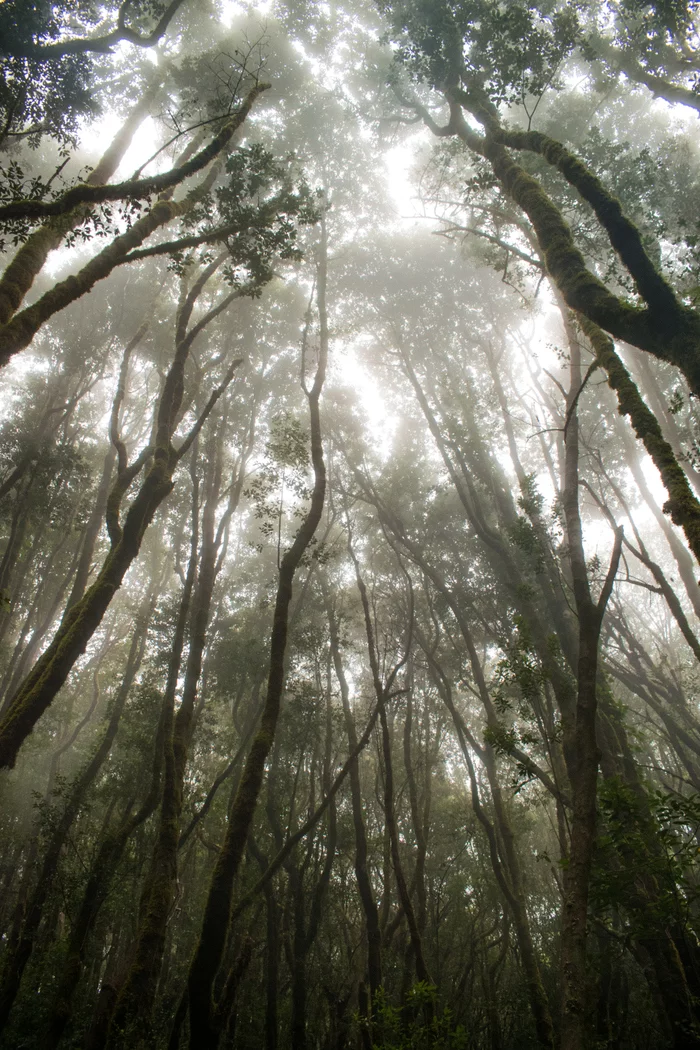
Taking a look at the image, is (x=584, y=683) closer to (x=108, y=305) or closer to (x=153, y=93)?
(x=153, y=93)

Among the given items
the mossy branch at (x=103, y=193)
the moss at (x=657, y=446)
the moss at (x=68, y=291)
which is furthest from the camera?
the moss at (x=68, y=291)

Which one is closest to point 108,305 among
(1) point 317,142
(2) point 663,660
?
(1) point 317,142

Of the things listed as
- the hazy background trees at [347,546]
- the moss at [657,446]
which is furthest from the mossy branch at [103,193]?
the moss at [657,446]

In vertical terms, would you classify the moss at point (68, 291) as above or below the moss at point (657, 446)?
above

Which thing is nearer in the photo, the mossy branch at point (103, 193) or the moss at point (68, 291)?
the mossy branch at point (103, 193)

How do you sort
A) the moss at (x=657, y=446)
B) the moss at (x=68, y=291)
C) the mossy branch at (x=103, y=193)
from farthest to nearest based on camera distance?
the moss at (x=68, y=291) → the mossy branch at (x=103, y=193) → the moss at (x=657, y=446)

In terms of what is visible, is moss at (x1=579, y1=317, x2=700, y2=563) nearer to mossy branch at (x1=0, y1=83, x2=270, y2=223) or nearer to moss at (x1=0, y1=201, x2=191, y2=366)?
mossy branch at (x1=0, y1=83, x2=270, y2=223)

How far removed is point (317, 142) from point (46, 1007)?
24.6m

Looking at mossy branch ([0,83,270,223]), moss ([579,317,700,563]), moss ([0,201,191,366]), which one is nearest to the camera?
moss ([579,317,700,563])

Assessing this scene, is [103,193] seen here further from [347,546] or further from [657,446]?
[347,546]

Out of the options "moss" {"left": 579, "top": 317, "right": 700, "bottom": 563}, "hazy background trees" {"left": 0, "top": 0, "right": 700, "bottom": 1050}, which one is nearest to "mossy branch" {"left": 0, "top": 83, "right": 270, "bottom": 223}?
"hazy background trees" {"left": 0, "top": 0, "right": 700, "bottom": 1050}

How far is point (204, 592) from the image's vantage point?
988 cm

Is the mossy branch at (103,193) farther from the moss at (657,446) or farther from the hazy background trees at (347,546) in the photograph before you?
the moss at (657,446)

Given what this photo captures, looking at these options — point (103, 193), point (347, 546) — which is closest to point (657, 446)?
point (103, 193)
